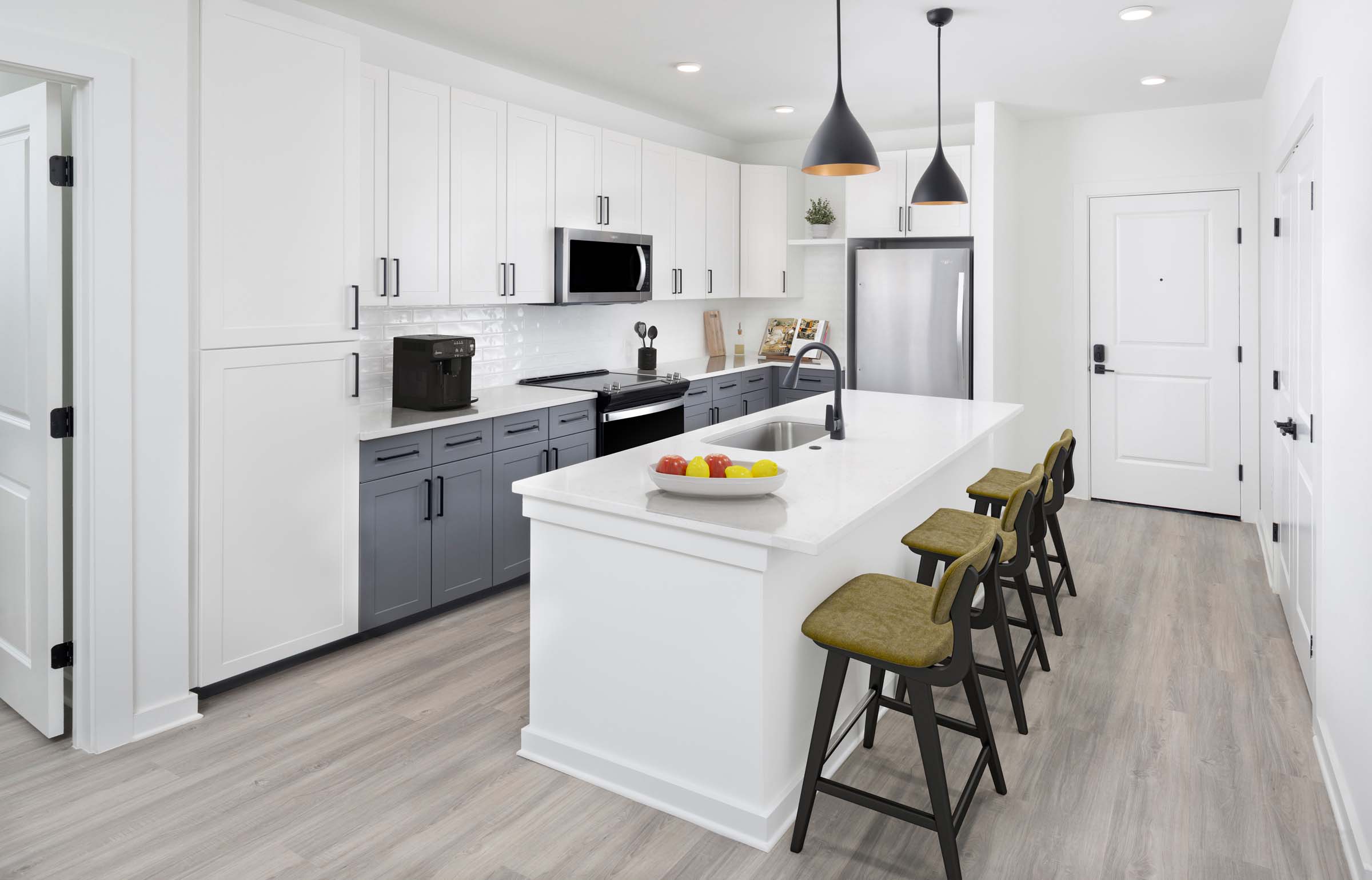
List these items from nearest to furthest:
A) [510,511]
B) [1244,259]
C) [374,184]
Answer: [374,184] < [510,511] < [1244,259]

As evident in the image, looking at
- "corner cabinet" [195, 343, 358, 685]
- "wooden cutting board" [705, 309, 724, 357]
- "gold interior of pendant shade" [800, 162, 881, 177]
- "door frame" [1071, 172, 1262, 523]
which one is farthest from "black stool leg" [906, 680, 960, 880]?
"wooden cutting board" [705, 309, 724, 357]

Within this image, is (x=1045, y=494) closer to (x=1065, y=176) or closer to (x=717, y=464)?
(x=717, y=464)

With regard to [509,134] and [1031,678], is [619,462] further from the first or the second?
[509,134]

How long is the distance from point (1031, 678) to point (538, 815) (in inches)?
76.1

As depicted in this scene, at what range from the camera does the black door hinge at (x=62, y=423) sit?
2.67 m

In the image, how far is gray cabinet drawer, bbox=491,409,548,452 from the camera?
4098 millimetres

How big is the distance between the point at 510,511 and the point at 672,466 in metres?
1.91

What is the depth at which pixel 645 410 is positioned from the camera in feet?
16.5

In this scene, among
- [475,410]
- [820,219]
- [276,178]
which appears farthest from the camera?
[820,219]

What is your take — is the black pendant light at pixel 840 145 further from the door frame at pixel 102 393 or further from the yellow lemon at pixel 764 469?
the door frame at pixel 102 393

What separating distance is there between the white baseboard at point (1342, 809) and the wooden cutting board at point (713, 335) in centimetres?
468

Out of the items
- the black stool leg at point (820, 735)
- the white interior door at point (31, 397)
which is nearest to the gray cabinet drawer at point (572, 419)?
the white interior door at point (31, 397)

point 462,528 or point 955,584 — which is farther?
point 462,528

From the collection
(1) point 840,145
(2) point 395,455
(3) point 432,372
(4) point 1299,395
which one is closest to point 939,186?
(1) point 840,145
